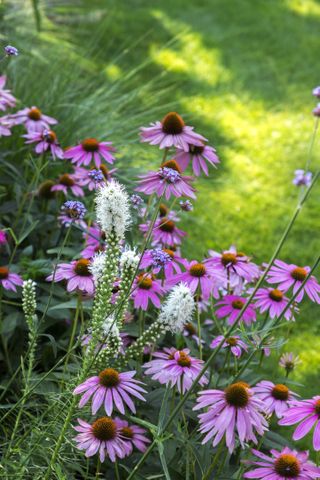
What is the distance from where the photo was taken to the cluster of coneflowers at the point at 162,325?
1551mm

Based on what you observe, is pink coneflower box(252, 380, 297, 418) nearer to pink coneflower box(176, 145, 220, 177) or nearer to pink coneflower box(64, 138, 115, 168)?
pink coneflower box(176, 145, 220, 177)

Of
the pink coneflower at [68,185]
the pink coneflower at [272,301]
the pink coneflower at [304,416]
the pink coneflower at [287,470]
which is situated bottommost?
the pink coneflower at [287,470]

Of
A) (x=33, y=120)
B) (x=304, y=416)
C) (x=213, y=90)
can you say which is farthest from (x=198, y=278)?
(x=213, y=90)

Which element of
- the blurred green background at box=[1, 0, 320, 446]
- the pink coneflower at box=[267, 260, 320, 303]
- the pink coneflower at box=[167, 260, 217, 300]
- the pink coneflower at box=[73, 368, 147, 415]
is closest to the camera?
the pink coneflower at box=[73, 368, 147, 415]

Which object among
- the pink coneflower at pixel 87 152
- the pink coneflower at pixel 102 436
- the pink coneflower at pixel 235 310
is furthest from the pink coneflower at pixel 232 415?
the pink coneflower at pixel 87 152

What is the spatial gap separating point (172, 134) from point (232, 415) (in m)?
0.90

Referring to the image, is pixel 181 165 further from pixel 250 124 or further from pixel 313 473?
pixel 250 124

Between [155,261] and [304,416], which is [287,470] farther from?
[155,261]

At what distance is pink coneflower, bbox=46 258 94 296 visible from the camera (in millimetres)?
1942

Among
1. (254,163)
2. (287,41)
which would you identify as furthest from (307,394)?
(287,41)

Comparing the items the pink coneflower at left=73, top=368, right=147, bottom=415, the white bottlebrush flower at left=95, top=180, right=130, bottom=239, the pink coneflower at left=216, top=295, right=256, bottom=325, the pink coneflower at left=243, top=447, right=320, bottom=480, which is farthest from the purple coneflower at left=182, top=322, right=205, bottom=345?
the white bottlebrush flower at left=95, top=180, right=130, bottom=239

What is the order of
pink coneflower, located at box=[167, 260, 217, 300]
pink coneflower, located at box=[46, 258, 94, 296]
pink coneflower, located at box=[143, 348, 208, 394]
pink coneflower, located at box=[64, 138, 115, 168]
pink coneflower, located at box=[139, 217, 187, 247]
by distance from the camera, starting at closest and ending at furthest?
pink coneflower, located at box=[143, 348, 208, 394] → pink coneflower, located at box=[46, 258, 94, 296] → pink coneflower, located at box=[167, 260, 217, 300] → pink coneflower, located at box=[139, 217, 187, 247] → pink coneflower, located at box=[64, 138, 115, 168]

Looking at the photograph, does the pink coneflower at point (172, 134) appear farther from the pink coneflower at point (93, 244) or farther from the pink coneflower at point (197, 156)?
the pink coneflower at point (93, 244)

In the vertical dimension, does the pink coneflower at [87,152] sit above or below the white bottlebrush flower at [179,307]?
above
